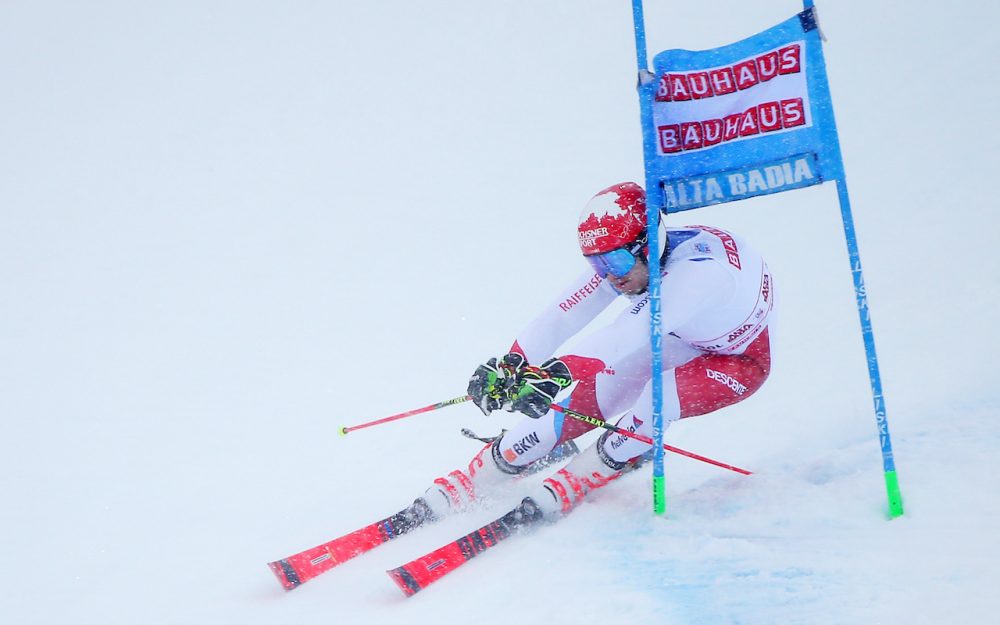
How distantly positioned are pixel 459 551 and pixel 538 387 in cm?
74

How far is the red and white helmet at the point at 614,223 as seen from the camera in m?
3.37

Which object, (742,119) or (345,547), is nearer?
(742,119)

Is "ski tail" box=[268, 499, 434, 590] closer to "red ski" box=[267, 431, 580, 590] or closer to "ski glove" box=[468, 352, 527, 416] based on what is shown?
"red ski" box=[267, 431, 580, 590]

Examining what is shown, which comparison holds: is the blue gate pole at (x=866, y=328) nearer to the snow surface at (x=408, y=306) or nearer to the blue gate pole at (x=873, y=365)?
the blue gate pole at (x=873, y=365)

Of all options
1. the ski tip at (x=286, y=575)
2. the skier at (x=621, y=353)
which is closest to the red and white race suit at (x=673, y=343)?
the skier at (x=621, y=353)

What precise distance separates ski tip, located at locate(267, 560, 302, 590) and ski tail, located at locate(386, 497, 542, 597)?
47 centimetres

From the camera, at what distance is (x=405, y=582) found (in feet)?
9.98

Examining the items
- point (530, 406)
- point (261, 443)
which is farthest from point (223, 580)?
point (261, 443)

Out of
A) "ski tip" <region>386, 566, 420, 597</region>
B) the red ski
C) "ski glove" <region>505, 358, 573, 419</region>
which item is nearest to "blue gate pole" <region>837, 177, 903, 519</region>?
"ski glove" <region>505, 358, 573, 419</region>

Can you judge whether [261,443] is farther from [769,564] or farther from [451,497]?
[769,564]

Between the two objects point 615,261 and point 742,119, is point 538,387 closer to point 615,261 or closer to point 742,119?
point 615,261

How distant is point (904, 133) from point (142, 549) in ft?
30.9

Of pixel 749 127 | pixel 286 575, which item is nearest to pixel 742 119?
pixel 749 127

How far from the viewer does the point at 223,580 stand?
11.5 feet
